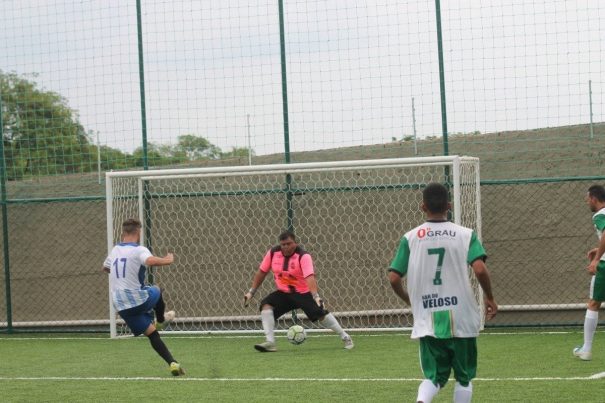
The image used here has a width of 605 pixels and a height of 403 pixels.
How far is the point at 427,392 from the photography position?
23.5ft

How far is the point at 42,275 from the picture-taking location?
713 inches

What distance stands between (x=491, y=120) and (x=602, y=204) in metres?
4.03

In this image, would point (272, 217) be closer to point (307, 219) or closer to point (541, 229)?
point (307, 219)

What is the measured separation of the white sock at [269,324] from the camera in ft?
45.0

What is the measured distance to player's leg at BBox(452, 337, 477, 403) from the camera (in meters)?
7.34

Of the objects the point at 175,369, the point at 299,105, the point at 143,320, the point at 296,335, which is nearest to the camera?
the point at 175,369

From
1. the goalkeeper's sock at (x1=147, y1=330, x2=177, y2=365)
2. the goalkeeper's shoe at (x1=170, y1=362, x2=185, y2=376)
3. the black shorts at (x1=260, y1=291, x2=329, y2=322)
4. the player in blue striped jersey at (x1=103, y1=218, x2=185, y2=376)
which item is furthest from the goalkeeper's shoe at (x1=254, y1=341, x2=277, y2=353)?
the goalkeeper's shoe at (x1=170, y1=362, x2=185, y2=376)

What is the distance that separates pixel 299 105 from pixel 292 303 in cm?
324

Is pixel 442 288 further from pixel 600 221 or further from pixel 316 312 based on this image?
pixel 316 312

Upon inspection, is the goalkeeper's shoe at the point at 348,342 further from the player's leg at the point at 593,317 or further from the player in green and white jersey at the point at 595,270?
the player's leg at the point at 593,317

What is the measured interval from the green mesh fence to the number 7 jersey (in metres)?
7.95

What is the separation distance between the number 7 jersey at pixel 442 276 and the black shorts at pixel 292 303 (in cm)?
667

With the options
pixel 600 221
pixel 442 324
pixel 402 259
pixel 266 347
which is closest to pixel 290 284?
pixel 266 347

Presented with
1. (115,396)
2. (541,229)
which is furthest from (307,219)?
(115,396)
